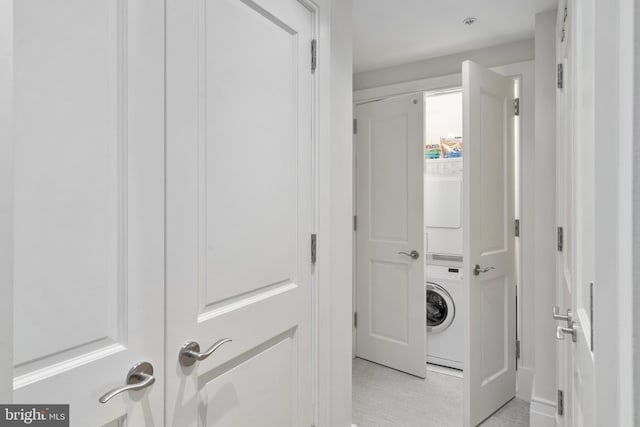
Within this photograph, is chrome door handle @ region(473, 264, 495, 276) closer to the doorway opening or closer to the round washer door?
the doorway opening

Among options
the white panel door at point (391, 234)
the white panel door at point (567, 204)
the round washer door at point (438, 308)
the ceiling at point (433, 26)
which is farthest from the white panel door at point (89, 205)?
the round washer door at point (438, 308)

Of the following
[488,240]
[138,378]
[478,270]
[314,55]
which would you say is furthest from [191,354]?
[488,240]

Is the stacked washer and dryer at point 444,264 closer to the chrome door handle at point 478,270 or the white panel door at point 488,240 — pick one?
the white panel door at point 488,240

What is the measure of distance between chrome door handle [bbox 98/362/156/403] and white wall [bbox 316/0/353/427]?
785 millimetres

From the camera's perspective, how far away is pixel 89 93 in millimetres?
807

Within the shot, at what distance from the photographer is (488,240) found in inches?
102

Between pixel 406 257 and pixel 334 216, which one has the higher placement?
pixel 334 216

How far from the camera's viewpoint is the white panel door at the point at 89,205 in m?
0.71

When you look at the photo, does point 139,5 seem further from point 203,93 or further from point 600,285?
point 600,285

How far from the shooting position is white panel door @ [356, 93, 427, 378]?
3152mm

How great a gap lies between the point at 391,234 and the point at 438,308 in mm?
791

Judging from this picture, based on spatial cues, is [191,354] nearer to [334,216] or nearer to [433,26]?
[334,216]

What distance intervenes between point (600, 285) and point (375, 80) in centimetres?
317

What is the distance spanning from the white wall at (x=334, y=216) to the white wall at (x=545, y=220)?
1337 millimetres
